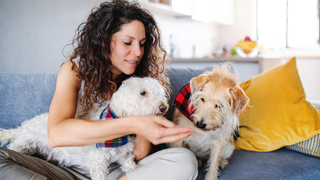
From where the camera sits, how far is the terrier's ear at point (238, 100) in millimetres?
1290

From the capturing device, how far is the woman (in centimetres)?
95

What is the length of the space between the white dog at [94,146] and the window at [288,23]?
17.0ft

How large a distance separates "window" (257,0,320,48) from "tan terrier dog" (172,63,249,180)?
15.4 ft

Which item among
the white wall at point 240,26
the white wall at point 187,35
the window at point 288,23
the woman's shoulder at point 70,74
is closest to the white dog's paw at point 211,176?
the woman's shoulder at point 70,74

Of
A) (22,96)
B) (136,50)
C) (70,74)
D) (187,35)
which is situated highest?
(187,35)

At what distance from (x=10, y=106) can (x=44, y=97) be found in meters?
0.22

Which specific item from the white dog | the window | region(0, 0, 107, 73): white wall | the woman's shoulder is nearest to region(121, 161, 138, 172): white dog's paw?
the white dog

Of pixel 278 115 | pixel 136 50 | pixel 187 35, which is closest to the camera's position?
pixel 136 50

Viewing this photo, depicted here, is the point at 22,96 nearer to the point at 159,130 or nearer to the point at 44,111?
the point at 44,111

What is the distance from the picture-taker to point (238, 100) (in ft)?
4.28

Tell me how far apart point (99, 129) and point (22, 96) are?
2.99 ft

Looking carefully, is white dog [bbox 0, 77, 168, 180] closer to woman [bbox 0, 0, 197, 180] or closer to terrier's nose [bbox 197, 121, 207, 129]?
woman [bbox 0, 0, 197, 180]

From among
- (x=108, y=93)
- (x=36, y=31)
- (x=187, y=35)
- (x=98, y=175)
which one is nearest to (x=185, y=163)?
(x=98, y=175)

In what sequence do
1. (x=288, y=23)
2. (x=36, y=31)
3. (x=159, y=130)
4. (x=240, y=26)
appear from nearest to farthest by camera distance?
1. (x=159, y=130)
2. (x=36, y=31)
3. (x=288, y=23)
4. (x=240, y=26)
